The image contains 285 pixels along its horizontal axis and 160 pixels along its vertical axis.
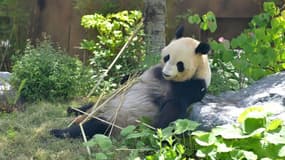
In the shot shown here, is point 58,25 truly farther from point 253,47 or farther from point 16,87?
point 253,47

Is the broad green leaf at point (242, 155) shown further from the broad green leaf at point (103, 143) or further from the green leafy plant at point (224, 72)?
the green leafy plant at point (224, 72)

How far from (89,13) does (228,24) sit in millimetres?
1965

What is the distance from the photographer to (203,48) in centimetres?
368

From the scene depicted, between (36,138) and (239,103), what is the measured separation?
149cm

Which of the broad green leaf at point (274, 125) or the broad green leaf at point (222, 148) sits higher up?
the broad green leaf at point (274, 125)

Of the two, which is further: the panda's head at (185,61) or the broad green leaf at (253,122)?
the panda's head at (185,61)

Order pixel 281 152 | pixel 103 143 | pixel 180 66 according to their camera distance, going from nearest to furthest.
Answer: pixel 281 152
pixel 103 143
pixel 180 66

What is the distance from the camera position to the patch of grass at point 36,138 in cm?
343

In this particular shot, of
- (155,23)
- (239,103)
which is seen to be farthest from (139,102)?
(155,23)

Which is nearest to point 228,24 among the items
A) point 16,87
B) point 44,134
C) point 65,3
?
point 65,3

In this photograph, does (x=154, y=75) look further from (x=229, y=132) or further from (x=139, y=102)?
(x=229, y=132)

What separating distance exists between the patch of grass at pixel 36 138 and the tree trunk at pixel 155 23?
1222 millimetres

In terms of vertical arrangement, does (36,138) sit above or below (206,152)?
→ below

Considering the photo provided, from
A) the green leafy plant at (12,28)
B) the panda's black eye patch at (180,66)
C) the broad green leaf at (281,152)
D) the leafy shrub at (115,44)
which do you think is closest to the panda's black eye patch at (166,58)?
the panda's black eye patch at (180,66)
